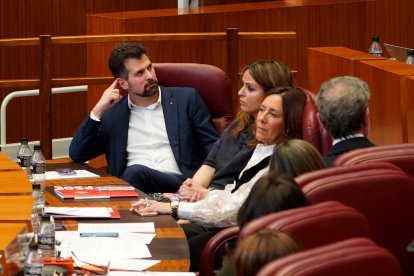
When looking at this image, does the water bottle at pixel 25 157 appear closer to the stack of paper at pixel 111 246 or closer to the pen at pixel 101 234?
the stack of paper at pixel 111 246

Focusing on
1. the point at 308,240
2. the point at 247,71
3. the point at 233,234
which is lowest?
the point at 233,234

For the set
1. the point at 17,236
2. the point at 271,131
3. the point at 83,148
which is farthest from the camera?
the point at 83,148

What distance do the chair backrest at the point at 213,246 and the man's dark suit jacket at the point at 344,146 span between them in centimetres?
44

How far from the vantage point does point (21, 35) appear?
29.5ft

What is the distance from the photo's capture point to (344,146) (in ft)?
12.8

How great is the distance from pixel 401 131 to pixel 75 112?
16.6ft

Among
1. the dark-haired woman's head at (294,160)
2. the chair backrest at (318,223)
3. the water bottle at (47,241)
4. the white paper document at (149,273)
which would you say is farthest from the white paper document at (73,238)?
the chair backrest at (318,223)

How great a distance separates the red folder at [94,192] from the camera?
15.0ft

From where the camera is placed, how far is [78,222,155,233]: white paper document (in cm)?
403

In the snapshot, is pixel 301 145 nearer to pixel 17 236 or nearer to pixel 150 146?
pixel 17 236

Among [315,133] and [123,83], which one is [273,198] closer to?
[315,133]

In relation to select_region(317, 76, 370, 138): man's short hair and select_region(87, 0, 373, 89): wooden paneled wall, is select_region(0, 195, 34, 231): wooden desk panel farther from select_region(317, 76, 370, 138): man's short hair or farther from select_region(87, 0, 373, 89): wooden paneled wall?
select_region(87, 0, 373, 89): wooden paneled wall

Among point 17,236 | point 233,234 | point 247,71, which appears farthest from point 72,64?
point 17,236

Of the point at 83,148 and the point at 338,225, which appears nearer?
the point at 338,225
